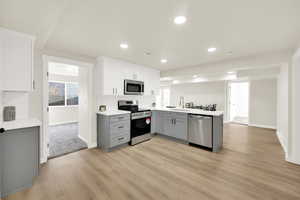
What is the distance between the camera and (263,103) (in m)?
5.73

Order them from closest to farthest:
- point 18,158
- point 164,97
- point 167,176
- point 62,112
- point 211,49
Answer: point 18,158, point 167,176, point 211,49, point 62,112, point 164,97

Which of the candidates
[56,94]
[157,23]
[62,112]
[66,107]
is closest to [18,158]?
[157,23]

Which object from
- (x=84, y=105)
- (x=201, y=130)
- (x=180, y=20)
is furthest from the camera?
(x=84, y=105)

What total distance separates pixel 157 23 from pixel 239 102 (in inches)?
306

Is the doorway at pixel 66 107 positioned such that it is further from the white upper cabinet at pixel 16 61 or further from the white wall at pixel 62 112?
the white upper cabinet at pixel 16 61

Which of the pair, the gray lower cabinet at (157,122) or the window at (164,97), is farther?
the window at (164,97)

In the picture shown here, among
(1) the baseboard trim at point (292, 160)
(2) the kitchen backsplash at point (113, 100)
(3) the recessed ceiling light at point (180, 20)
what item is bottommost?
(1) the baseboard trim at point (292, 160)

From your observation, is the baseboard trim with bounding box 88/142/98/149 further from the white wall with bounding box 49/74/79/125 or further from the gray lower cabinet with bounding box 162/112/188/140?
the white wall with bounding box 49/74/79/125

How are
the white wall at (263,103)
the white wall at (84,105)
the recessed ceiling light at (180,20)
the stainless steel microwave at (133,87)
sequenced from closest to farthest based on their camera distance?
the recessed ceiling light at (180,20) < the white wall at (84,105) < the stainless steel microwave at (133,87) < the white wall at (263,103)

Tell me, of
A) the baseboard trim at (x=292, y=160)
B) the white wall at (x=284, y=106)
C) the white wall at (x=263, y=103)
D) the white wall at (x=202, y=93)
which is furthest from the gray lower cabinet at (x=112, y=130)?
the white wall at (x=263, y=103)

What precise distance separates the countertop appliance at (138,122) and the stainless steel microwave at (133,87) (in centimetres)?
38

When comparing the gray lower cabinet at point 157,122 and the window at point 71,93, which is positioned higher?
the window at point 71,93

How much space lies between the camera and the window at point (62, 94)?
6.04 metres

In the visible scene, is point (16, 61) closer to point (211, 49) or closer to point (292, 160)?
point (211, 49)
